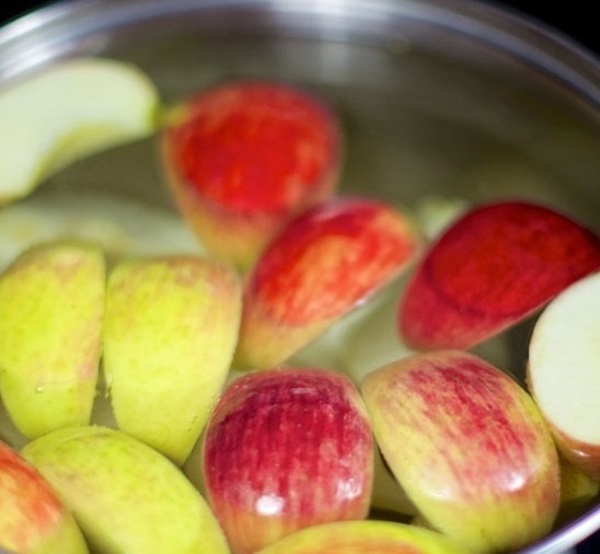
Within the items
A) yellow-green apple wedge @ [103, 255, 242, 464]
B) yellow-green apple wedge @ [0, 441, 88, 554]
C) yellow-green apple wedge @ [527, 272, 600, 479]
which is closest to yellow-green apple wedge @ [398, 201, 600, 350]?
yellow-green apple wedge @ [527, 272, 600, 479]

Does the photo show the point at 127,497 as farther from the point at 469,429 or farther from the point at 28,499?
the point at 469,429

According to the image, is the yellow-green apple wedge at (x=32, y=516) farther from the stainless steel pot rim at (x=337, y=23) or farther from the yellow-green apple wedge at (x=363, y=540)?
the stainless steel pot rim at (x=337, y=23)

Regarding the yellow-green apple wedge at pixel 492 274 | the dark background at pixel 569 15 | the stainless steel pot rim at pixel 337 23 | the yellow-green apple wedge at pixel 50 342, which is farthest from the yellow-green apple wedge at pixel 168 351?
the dark background at pixel 569 15

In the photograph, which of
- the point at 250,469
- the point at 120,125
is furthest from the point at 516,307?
the point at 120,125

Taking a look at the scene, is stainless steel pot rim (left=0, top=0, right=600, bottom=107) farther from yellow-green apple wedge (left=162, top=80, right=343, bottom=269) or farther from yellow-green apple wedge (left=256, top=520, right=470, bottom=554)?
yellow-green apple wedge (left=256, top=520, right=470, bottom=554)

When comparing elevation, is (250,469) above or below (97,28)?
below

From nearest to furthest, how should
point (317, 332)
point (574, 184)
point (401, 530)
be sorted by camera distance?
1. point (401, 530)
2. point (317, 332)
3. point (574, 184)

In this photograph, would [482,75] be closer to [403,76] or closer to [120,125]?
[403,76]
